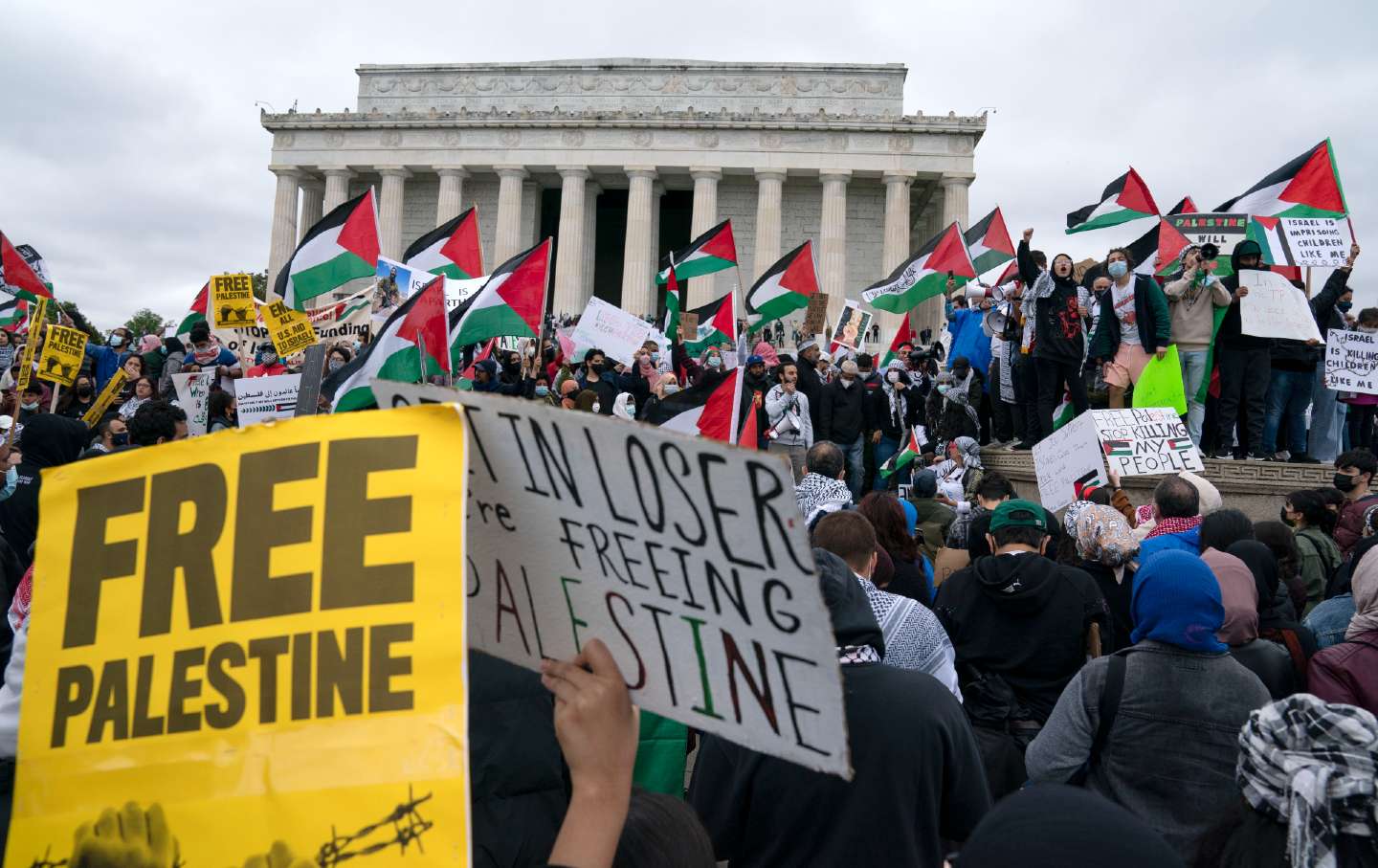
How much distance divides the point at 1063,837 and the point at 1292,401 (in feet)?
30.8

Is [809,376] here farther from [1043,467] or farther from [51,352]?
[51,352]

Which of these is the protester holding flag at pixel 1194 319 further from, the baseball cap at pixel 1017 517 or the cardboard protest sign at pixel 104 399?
the cardboard protest sign at pixel 104 399

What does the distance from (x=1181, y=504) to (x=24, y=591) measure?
492cm

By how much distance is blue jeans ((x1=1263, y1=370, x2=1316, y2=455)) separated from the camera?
30.2ft

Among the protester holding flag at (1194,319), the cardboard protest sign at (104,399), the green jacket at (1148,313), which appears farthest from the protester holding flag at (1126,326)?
the cardboard protest sign at (104,399)

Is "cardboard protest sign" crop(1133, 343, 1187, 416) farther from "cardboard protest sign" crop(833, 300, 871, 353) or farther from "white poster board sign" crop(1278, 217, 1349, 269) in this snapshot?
"cardboard protest sign" crop(833, 300, 871, 353)

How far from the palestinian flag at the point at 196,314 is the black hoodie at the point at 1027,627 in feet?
41.0

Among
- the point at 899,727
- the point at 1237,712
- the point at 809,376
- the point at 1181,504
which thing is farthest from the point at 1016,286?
the point at 899,727

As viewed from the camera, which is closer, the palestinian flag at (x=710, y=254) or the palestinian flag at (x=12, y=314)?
the palestinian flag at (x=710, y=254)

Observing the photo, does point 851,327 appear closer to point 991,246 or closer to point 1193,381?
point 991,246

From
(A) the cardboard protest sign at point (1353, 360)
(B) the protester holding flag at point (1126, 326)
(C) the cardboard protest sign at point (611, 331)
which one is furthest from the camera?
(C) the cardboard protest sign at point (611, 331)

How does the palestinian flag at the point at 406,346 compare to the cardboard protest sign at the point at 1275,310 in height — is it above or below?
below

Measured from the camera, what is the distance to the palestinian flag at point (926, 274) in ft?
40.5

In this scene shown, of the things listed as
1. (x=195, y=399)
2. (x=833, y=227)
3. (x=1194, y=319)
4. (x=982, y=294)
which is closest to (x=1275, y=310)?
(x=1194, y=319)
